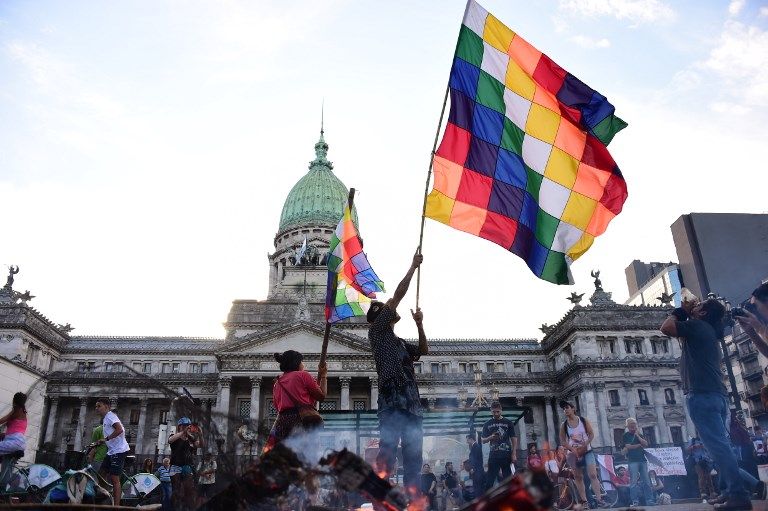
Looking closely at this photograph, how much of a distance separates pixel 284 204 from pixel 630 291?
5859 centimetres

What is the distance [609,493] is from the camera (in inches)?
683

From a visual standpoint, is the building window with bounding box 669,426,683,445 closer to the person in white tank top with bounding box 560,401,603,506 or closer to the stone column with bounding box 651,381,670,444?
the stone column with bounding box 651,381,670,444

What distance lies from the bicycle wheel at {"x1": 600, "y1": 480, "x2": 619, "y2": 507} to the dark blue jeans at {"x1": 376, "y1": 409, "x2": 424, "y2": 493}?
11.0 metres

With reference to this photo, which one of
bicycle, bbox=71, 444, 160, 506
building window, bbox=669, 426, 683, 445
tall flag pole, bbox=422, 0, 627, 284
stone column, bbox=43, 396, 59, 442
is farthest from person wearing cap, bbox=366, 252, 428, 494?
stone column, bbox=43, 396, 59, 442

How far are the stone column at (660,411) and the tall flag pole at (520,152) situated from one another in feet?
148

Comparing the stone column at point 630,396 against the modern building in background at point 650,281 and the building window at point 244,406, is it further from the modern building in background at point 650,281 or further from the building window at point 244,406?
the building window at point 244,406

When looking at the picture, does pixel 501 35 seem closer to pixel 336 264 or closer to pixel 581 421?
pixel 336 264

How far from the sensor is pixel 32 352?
4753 cm

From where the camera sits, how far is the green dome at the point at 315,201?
70062mm

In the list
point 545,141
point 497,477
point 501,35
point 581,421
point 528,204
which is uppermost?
point 501,35

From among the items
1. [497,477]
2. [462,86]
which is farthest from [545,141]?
[497,477]

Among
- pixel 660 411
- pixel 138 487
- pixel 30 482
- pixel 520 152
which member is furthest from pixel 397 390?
pixel 660 411

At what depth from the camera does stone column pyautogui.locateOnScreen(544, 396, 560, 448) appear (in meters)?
51.1

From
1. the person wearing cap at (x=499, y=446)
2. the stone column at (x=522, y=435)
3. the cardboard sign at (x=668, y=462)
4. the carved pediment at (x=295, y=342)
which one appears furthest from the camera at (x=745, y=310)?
the stone column at (x=522, y=435)
